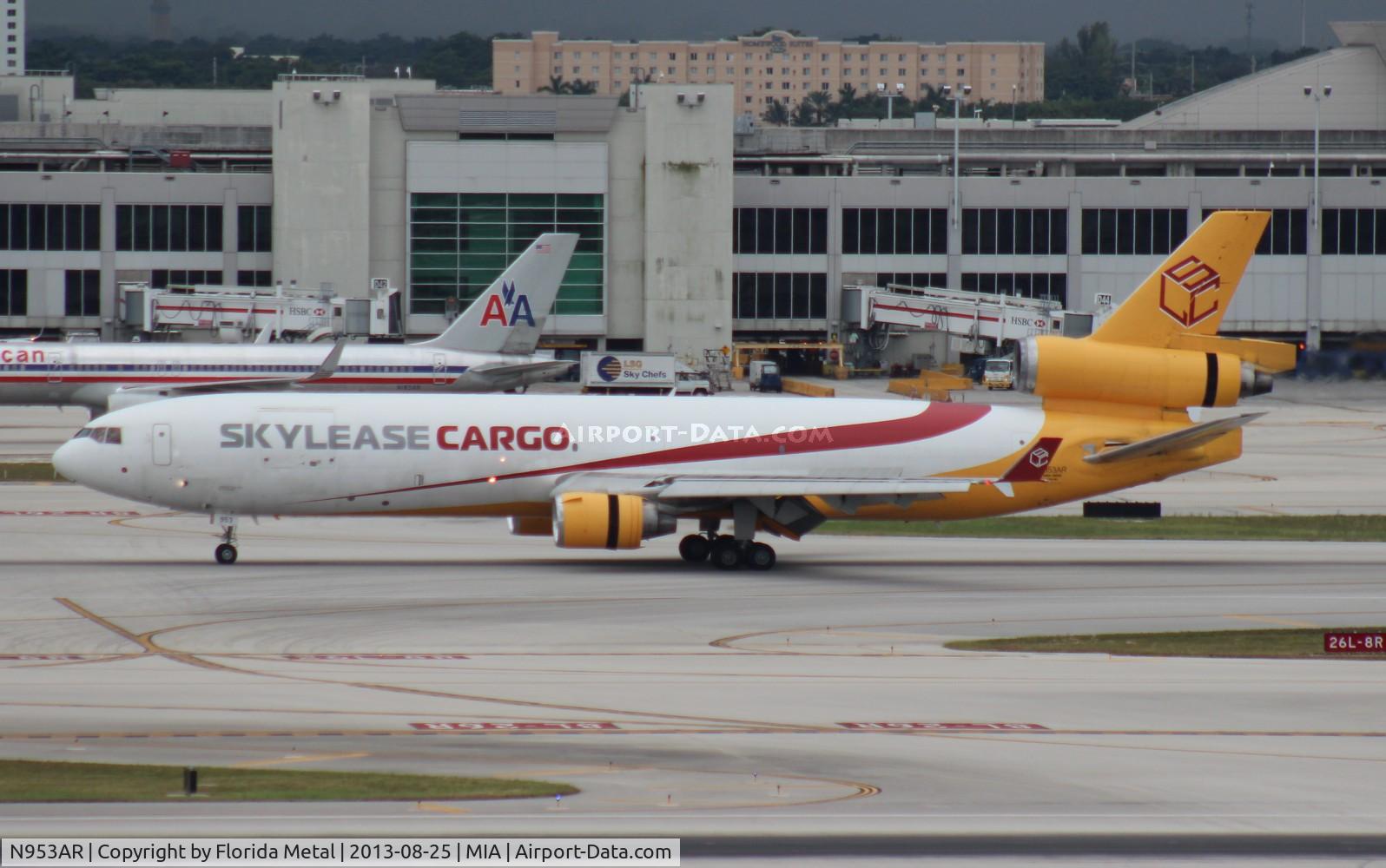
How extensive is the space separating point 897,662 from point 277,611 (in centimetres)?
1296

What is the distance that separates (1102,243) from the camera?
123 metres

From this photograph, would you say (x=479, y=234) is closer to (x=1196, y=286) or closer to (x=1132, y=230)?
(x=1132, y=230)

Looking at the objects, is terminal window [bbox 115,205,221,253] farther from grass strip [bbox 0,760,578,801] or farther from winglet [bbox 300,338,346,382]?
grass strip [bbox 0,760,578,801]

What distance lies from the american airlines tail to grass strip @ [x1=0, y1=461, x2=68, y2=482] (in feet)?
67.6

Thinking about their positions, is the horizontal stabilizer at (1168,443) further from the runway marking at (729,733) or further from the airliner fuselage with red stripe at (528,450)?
the runway marking at (729,733)

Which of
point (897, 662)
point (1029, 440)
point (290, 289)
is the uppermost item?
point (290, 289)

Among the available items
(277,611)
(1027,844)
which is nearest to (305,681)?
(277,611)

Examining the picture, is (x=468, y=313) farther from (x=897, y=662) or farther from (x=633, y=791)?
(x=633, y=791)

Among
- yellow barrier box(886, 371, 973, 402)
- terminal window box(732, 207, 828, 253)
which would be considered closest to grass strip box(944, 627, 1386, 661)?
yellow barrier box(886, 371, 973, 402)

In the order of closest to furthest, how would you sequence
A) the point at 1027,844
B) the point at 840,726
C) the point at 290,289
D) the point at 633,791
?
1. the point at 1027,844
2. the point at 633,791
3. the point at 840,726
4. the point at 290,289

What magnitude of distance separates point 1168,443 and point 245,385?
149ft

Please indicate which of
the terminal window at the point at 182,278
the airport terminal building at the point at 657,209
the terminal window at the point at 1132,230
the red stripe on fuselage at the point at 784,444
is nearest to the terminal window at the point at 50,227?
the airport terminal building at the point at 657,209

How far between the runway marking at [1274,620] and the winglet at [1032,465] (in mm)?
8266

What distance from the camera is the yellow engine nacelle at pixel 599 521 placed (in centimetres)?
3828
